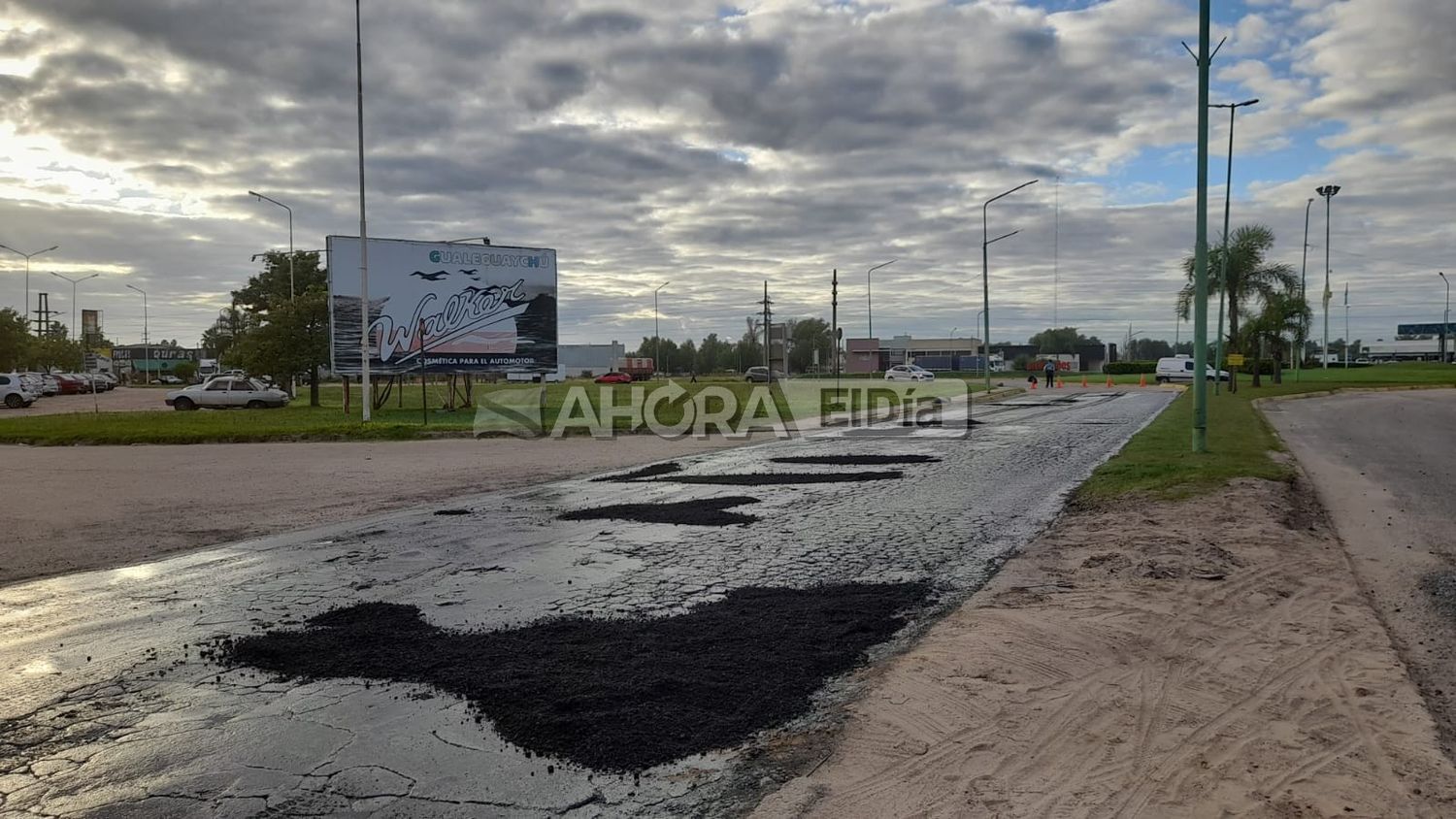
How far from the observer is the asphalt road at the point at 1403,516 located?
5.51 m

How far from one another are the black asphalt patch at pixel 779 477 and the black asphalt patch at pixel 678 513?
6.71 feet

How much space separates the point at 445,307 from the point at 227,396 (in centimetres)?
1283

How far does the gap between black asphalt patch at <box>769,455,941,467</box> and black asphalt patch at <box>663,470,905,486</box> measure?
1.42 metres

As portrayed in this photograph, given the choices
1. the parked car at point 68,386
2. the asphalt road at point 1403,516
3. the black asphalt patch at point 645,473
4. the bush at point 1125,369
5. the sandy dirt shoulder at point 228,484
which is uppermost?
the bush at point 1125,369

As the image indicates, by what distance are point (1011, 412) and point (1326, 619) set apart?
89.3 feet

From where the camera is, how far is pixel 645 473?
1598 centimetres

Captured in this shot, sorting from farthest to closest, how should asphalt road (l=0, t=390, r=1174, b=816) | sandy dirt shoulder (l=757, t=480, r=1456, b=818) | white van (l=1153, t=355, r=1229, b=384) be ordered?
white van (l=1153, t=355, r=1229, b=384), asphalt road (l=0, t=390, r=1174, b=816), sandy dirt shoulder (l=757, t=480, r=1456, b=818)

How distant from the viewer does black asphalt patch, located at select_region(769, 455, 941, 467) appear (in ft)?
55.2

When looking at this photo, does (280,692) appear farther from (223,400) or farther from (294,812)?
(223,400)

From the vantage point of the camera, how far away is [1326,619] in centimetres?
610

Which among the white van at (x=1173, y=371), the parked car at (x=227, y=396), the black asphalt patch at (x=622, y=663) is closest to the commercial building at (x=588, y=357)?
the white van at (x=1173, y=371)

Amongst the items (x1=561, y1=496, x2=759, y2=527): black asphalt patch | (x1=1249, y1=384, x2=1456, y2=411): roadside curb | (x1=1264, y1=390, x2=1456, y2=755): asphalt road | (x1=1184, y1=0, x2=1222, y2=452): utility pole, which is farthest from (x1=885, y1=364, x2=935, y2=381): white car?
(x1=561, y1=496, x2=759, y2=527): black asphalt patch

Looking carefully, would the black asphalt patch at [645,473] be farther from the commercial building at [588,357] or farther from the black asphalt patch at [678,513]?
the commercial building at [588,357]

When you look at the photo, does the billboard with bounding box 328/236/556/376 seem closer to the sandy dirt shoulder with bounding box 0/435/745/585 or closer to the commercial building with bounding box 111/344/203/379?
the sandy dirt shoulder with bounding box 0/435/745/585
